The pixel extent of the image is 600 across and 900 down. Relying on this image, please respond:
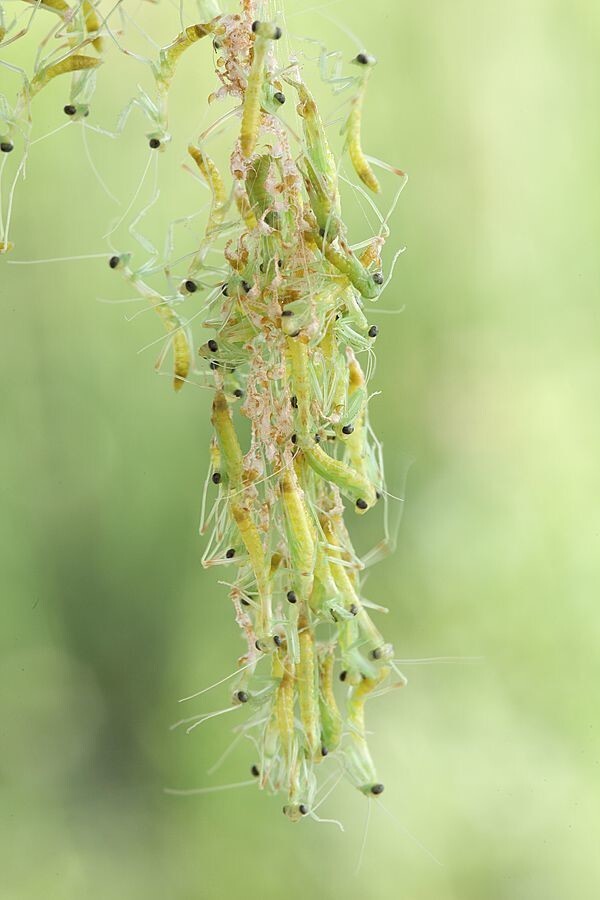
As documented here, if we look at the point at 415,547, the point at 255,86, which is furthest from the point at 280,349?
the point at 415,547

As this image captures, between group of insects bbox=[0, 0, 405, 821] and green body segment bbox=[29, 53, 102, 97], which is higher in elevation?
green body segment bbox=[29, 53, 102, 97]

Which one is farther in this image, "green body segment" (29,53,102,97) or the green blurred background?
the green blurred background

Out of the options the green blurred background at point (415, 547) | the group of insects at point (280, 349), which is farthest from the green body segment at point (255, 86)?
the green blurred background at point (415, 547)

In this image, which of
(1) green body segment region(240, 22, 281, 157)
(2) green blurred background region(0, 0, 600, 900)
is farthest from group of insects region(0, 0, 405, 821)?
(2) green blurred background region(0, 0, 600, 900)

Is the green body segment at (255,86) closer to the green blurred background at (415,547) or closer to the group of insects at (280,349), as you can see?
the group of insects at (280,349)

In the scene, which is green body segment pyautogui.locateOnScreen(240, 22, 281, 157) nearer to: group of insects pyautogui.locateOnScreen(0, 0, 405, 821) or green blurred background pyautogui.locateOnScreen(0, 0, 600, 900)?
group of insects pyautogui.locateOnScreen(0, 0, 405, 821)

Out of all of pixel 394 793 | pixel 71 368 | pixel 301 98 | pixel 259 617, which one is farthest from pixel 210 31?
pixel 394 793

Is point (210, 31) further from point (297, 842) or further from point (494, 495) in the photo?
point (297, 842)
